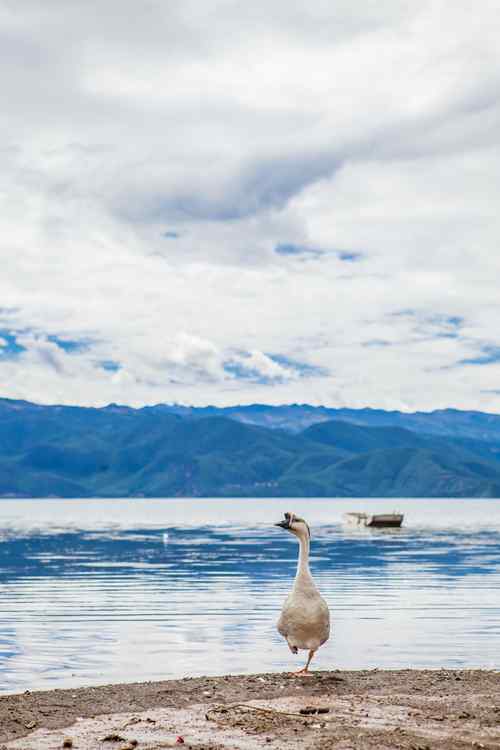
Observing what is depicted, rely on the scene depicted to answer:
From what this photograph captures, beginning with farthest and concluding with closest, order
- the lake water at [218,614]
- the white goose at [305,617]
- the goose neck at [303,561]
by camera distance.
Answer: the lake water at [218,614]
the goose neck at [303,561]
the white goose at [305,617]

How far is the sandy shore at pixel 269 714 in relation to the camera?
14492mm

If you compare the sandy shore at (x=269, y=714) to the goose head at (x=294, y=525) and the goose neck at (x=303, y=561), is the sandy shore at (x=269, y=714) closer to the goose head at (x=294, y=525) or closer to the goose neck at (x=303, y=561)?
the goose neck at (x=303, y=561)

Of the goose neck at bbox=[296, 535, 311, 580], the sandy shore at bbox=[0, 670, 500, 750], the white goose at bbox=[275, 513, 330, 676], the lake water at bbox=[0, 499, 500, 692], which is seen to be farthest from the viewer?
the lake water at bbox=[0, 499, 500, 692]

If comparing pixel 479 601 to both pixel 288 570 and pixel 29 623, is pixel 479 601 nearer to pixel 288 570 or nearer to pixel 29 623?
pixel 29 623

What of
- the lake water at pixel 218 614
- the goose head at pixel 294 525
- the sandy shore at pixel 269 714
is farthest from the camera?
the lake water at pixel 218 614

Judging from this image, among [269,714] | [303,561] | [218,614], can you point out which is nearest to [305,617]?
[303,561]

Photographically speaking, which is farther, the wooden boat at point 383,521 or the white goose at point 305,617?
the wooden boat at point 383,521

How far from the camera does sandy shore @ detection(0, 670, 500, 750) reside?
14.5 meters

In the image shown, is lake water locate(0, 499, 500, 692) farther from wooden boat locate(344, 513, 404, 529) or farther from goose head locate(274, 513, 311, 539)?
wooden boat locate(344, 513, 404, 529)

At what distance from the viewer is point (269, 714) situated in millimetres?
16203

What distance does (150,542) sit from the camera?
116 metres

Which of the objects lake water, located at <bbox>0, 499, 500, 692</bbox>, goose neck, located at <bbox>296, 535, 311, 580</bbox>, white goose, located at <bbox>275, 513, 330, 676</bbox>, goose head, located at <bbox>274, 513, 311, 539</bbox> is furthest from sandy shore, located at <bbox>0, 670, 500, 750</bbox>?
lake water, located at <bbox>0, 499, 500, 692</bbox>

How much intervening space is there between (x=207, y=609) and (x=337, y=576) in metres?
21.3

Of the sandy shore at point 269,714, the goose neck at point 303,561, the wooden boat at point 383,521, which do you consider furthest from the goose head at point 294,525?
the wooden boat at point 383,521
